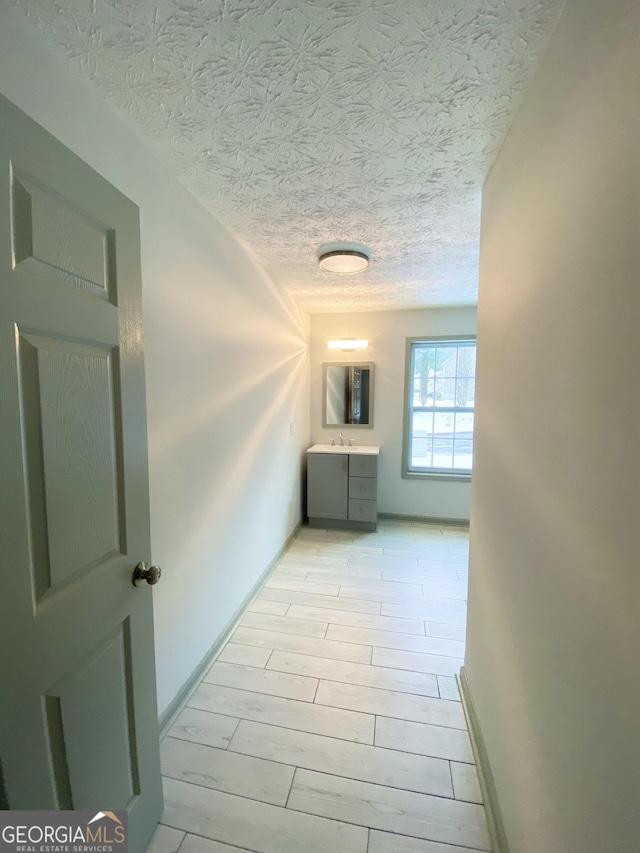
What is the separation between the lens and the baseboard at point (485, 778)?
3.69ft

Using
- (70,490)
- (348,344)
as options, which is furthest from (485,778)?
(348,344)

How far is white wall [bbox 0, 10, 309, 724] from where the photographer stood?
104cm

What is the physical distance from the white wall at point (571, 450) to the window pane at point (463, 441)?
2.83 m

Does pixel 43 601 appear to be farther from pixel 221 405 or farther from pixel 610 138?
pixel 610 138

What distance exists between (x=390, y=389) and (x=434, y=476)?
1127mm

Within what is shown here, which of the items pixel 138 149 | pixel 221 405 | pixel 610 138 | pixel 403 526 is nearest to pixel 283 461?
pixel 221 405

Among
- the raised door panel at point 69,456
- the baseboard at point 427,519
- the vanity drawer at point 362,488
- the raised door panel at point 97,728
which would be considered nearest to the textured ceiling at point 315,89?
the raised door panel at point 69,456

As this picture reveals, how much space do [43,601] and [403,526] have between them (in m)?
3.61

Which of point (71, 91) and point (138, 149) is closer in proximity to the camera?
point (71, 91)

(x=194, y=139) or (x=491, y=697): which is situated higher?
(x=194, y=139)

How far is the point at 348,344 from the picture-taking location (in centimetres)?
394

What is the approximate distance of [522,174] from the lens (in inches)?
42.6

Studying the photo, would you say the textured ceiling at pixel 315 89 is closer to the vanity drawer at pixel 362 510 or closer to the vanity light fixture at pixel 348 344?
the vanity light fixture at pixel 348 344

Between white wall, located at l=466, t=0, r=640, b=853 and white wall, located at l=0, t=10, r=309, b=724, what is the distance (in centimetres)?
133
